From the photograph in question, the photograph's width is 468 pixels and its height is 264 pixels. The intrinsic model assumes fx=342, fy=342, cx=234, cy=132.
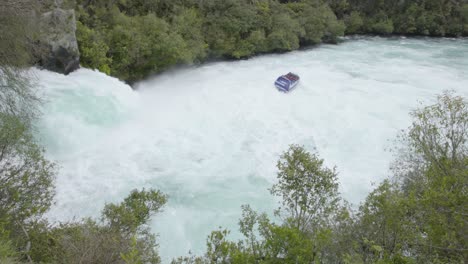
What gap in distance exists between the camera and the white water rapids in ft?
54.2

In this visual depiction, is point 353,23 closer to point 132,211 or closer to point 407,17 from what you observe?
point 407,17

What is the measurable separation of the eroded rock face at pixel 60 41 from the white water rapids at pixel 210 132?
2.91 ft

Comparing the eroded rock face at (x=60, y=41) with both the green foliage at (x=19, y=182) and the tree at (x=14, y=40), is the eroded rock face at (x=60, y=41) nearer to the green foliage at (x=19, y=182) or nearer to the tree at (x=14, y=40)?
the tree at (x=14, y=40)

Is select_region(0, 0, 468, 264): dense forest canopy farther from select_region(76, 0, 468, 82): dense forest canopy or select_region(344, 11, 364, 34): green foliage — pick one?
select_region(344, 11, 364, 34): green foliage

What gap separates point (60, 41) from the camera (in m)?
23.7

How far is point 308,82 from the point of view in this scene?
96.6 ft

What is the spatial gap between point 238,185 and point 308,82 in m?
14.8

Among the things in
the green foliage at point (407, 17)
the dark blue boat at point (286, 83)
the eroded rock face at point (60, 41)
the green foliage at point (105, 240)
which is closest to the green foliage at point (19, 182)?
the green foliage at point (105, 240)

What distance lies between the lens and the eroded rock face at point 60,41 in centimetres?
2330

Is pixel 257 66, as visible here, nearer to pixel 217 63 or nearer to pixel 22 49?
pixel 217 63

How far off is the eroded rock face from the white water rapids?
887 millimetres

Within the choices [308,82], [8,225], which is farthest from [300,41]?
[8,225]

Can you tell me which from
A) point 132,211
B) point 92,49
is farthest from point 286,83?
point 132,211

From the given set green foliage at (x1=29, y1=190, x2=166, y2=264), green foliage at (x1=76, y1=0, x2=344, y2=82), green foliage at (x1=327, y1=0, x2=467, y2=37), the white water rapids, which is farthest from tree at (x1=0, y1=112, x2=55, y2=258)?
green foliage at (x1=327, y1=0, x2=467, y2=37)
